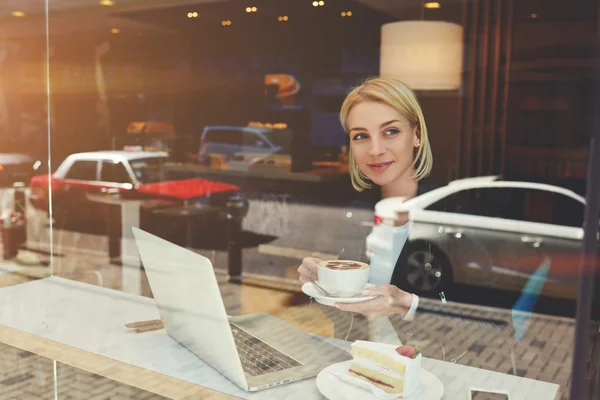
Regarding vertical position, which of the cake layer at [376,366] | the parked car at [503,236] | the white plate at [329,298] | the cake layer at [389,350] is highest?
the white plate at [329,298]

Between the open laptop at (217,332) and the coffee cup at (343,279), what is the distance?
0.44 ft

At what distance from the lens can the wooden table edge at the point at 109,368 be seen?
1106 millimetres

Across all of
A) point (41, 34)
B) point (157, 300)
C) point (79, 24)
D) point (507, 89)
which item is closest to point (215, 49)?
point (79, 24)

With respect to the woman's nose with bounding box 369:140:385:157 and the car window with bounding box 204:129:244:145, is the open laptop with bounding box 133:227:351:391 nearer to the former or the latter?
the woman's nose with bounding box 369:140:385:157

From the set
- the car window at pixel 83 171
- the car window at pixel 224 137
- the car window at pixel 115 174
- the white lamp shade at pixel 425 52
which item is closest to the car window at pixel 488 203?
the white lamp shade at pixel 425 52

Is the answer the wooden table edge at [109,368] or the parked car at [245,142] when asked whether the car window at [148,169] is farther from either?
the wooden table edge at [109,368]

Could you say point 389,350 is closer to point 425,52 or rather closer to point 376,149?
point 376,149

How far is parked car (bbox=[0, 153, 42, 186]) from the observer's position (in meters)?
6.00

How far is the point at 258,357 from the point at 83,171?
18.0 ft

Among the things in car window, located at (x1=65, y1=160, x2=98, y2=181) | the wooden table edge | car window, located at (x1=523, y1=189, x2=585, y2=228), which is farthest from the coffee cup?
car window, located at (x1=65, y1=160, x2=98, y2=181)

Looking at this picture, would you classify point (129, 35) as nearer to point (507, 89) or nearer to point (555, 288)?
point (507, 89)

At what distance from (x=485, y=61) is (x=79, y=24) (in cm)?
395

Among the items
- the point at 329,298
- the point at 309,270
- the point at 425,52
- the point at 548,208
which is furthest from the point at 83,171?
the point at 329,298

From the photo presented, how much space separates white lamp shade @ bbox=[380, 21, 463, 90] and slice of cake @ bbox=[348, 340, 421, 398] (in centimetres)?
175
